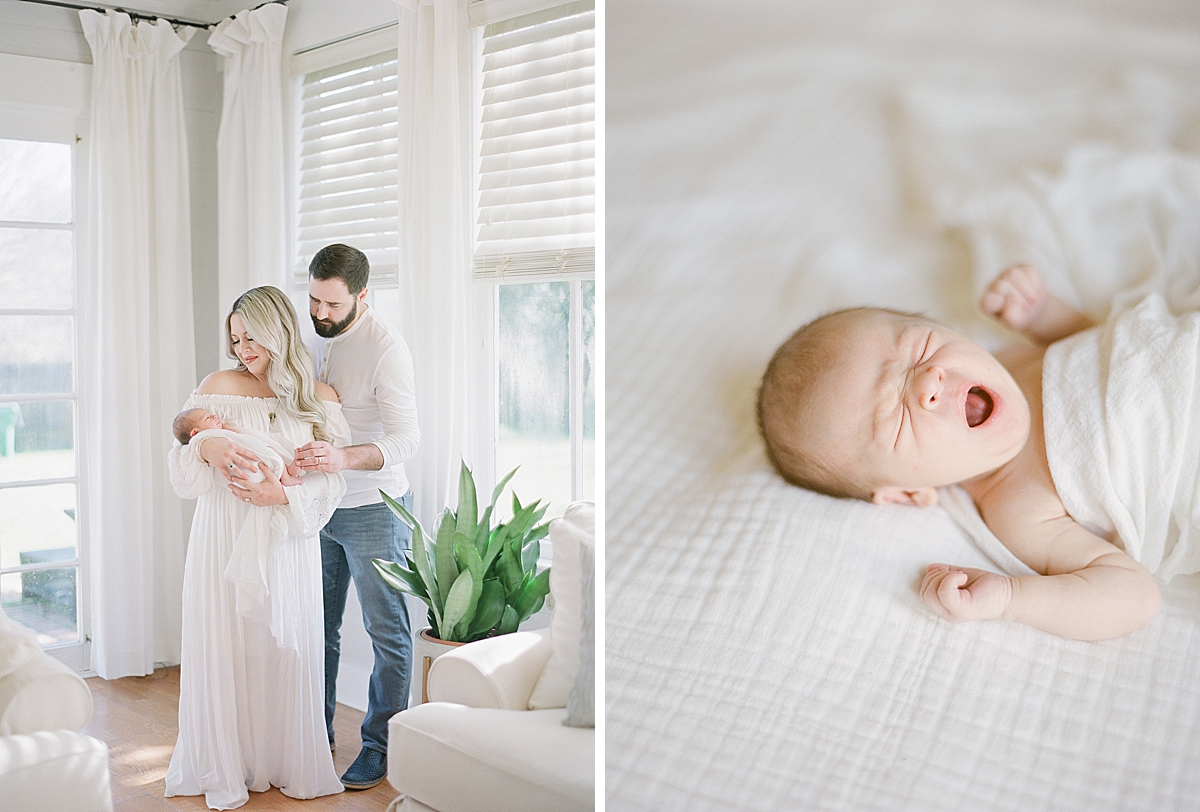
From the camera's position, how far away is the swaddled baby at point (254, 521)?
50.9 inches

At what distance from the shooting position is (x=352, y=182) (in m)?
1.42

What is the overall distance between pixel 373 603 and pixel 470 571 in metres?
0.15

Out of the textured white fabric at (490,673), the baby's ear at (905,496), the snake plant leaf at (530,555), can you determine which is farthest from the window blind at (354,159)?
the baby's ear at (905,496)

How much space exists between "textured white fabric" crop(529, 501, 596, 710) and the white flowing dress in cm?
35

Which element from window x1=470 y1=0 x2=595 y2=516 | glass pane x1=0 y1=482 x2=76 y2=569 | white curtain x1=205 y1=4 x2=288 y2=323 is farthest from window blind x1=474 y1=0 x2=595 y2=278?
glass pane x1=0 y1=482 x2=76 y2=569

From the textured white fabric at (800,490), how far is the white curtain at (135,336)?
0.64m

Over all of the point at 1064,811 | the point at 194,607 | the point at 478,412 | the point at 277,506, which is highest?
the point at 478,412

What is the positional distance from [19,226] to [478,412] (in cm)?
67

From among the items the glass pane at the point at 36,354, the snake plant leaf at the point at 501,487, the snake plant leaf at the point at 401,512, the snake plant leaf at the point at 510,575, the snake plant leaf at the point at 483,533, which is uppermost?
the glass pane at the point at 36,354

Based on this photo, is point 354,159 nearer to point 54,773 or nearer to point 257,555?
point 257,555

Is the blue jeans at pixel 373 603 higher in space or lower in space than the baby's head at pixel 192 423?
lower

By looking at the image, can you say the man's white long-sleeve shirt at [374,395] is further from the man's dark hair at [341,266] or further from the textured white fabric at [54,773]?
the textured white fabric at [54,773]

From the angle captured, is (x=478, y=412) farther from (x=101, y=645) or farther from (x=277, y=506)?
(x=101, y=645)

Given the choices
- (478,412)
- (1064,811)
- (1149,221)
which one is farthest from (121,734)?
(1149,221)
